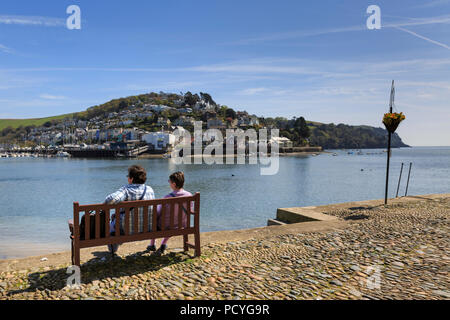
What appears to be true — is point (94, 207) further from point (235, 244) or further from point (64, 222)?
point (64, 222)

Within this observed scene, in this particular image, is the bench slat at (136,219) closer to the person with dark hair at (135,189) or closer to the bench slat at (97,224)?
the person with dark hair at (135,189)

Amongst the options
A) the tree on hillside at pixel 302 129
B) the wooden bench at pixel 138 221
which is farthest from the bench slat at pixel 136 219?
the tree on hillside at pixel 302 129

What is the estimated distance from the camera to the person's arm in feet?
16.1

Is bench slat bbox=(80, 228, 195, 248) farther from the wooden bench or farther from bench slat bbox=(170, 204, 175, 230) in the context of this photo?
bench slat bbox=(170, 204, 175, 230)

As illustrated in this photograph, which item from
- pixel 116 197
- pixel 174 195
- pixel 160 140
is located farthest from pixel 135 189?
pixel 160 140

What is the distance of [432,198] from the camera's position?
12984 millimetres

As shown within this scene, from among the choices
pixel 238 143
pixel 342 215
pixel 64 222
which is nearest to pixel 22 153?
pixel 238 143

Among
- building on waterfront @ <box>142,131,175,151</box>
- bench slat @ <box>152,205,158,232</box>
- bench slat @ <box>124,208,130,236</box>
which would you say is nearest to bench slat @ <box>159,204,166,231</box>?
bench slat @ <box>152,205,158,232</box>

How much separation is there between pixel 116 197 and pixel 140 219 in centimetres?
52

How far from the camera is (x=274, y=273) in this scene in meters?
4.85

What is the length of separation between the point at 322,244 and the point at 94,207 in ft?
13.9

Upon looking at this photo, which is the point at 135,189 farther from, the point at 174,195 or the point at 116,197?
the point at 174,195

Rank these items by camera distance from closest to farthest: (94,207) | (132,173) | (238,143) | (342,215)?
(94,207)
(132,173)
(342,215)
(238,143)

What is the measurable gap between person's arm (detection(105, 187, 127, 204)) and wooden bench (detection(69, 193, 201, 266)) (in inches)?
2.6
